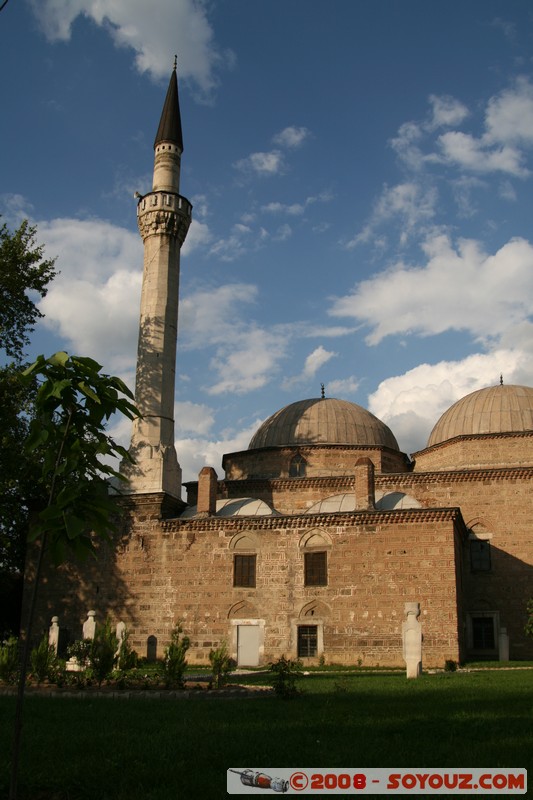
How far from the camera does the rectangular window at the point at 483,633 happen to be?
20938 mm

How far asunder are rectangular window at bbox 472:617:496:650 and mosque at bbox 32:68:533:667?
0.09 ft

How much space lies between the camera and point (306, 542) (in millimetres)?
19781

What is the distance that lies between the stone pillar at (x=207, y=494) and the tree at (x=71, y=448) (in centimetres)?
1618

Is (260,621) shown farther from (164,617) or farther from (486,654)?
(486,654)

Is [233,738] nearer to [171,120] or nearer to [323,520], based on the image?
[323,520]

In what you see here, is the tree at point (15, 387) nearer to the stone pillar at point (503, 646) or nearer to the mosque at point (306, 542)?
the mosque at point (306, 542)

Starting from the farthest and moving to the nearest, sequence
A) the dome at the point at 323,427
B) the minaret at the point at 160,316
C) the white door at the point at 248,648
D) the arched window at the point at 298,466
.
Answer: the dome at the point at 323,427 → the arched window at the point at 298,466 → the minaret at the point at 160,316 → the white door at the point at 248,648

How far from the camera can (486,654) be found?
20812mm

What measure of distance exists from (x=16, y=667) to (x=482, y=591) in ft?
46.0

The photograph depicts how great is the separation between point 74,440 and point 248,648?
15569mm

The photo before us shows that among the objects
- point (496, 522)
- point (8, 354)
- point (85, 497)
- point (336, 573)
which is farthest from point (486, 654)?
point (85, 497)

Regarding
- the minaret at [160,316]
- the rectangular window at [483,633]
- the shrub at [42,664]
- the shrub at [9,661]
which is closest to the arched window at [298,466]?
the minaret at [160,316]

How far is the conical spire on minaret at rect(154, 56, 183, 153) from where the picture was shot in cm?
2488

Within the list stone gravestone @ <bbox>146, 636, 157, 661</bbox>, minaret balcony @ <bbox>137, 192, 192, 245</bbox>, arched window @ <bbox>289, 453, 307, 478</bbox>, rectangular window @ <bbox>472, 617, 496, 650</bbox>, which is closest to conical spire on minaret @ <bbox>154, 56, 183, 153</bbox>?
minaret balcony @ <bbox>137, 192, 192, 245</bbox>
